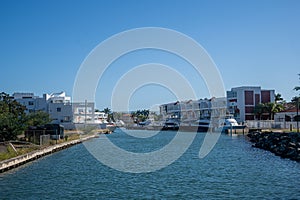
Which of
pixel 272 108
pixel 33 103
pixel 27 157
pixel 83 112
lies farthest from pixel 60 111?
pixel 27 157

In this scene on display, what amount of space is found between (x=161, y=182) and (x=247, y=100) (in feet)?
280

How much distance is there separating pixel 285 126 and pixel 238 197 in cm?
6543

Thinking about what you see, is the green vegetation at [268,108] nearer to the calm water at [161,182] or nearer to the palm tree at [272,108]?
the palm tree at [272,108]

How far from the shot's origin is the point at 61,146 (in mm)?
49219

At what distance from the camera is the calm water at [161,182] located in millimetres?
20413

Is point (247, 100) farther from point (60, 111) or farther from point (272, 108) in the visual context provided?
point (60, 111)

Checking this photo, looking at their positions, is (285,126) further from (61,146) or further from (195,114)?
(195,114)

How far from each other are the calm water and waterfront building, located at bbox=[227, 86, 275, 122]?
72972 millimetres

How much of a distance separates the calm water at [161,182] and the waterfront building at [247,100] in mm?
72972

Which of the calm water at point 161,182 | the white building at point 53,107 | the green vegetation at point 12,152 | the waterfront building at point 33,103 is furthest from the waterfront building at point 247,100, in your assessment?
→ the green vegetation at point 12,152

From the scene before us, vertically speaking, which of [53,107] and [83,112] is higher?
[53,107]

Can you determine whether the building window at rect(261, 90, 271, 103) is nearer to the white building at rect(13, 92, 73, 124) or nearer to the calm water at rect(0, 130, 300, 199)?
the white building at rect(13, 92, 73, 124)

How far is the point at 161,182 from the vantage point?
23938 mm

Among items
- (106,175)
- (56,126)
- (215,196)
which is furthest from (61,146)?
(215,196)
